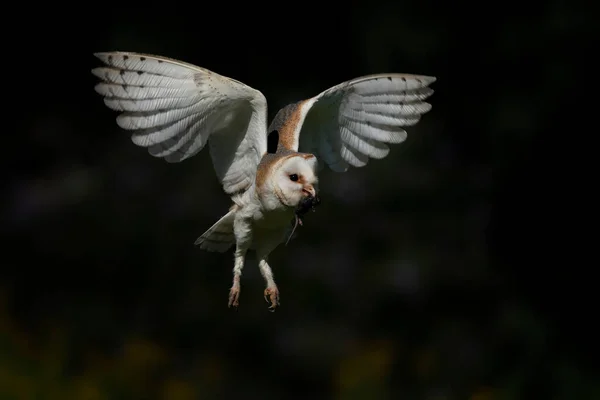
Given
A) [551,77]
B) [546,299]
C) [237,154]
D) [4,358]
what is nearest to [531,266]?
[546,299]

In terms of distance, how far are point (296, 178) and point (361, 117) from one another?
610 mm

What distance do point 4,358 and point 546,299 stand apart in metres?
3.13

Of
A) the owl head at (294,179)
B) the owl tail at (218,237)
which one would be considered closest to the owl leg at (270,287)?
the owl tail at (218,237)

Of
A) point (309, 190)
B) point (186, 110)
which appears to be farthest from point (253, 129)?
point (309, 190)

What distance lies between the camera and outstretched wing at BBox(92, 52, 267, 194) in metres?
2.61

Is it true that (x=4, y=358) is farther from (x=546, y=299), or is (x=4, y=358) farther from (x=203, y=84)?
(x=546, y=299)

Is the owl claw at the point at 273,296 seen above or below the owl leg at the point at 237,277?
below

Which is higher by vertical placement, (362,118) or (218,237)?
(362,118)

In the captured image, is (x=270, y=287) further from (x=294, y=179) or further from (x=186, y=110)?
(x=186, y=110)

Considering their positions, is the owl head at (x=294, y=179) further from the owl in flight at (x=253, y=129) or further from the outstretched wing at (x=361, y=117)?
the outstretched wing at (x=361, y=117)

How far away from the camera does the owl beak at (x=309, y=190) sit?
257cm

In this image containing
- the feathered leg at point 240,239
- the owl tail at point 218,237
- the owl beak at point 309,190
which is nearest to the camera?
the owl beak at point 309,190

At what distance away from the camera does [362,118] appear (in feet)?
10.3

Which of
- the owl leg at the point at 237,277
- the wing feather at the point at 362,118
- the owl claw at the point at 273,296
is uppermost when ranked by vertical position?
the wing feather at the point at 362,118
